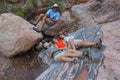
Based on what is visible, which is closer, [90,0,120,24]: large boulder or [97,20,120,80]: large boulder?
[97,20,120,80]: large boulder

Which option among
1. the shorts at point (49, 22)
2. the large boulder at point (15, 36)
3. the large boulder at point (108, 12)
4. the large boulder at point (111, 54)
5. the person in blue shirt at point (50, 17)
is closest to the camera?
the large boulder at point (111, 54)

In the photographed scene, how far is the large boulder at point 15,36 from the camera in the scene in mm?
9367

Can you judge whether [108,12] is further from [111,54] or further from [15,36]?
[111,54]

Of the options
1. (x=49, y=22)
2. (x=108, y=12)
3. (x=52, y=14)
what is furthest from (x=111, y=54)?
(x=108, y=12)

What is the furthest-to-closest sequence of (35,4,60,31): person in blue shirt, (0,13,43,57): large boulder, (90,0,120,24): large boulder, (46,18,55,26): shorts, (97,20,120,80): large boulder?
(90,0,120,24): large boulder
(46,18,55,26): shorts
(35,4,60,31): person in blue shirt
(0,13,43,57): large boulder
(97,20,120,80): large boulder

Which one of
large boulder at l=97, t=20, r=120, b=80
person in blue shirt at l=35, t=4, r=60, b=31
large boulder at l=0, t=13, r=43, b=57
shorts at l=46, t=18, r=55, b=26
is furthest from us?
shorts at l=46, t=18, r=55, b=26

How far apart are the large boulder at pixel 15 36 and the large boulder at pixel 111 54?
2317 millimetres

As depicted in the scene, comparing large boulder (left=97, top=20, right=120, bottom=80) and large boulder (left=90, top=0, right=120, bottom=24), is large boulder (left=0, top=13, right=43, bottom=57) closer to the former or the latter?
large boulder (left=97, top=20, right=120, bottom=80)

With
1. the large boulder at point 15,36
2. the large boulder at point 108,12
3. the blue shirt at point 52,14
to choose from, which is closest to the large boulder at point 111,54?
the blue shirt at point 52,14

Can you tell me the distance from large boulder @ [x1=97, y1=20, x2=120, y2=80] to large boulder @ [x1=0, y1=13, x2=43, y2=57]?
2317 mm

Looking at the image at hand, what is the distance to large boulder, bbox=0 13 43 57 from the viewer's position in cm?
937

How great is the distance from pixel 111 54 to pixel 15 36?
334 centimetres

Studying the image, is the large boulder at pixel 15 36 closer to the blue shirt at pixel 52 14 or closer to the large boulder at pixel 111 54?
the blue shirt at pixel 52 14

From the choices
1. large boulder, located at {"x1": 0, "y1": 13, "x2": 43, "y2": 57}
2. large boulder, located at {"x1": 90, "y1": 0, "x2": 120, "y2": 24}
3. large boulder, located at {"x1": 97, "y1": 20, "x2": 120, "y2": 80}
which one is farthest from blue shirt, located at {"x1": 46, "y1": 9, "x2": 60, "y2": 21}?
large boulder, located at {"x1": 90, "y1": 0, "x2": 120, "y2": 24}
